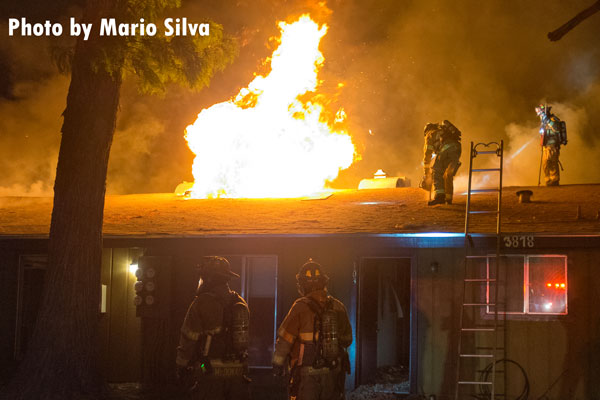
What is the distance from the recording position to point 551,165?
16.5 metres

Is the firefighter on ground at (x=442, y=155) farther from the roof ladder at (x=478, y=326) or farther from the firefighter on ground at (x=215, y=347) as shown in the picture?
the firefighter on ground at (x=215, y=347)

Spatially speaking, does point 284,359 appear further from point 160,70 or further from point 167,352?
point 160,70

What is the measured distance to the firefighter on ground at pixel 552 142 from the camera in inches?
646

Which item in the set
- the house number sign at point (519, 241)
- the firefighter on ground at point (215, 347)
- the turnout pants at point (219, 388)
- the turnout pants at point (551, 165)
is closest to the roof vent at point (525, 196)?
the house number sign at point (519, 241)

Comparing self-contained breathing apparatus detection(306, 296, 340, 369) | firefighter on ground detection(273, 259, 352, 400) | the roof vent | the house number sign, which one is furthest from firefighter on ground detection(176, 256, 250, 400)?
the roof vent

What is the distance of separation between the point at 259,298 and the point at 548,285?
535cm

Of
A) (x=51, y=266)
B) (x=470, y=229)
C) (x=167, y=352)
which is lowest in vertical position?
(x=167, y=352)

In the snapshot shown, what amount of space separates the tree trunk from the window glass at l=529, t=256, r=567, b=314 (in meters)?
7.73

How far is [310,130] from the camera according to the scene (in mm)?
18250

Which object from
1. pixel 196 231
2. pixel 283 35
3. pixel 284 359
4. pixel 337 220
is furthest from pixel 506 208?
→ pixel 283 35

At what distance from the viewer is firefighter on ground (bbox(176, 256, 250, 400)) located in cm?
823

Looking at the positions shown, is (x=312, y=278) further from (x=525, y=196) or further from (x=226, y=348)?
(x=525, y=196)

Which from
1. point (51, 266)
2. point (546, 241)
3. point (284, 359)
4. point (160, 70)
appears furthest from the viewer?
point (160, 70)

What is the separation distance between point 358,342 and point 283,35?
9.45m
